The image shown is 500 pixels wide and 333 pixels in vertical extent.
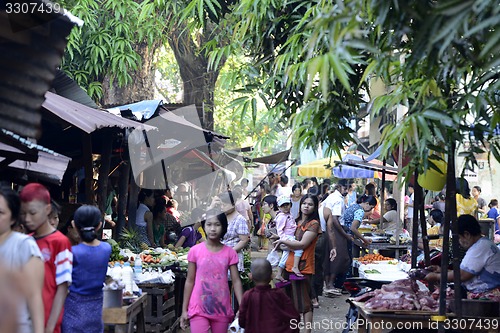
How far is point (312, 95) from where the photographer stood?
23.6ft

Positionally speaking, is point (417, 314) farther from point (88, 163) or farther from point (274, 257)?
point (88, 163)

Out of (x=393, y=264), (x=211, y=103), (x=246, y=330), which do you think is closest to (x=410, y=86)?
(x=246, y=330)

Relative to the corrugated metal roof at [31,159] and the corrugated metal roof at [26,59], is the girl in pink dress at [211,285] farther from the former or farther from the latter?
the corrugated metal roof at [26,59]

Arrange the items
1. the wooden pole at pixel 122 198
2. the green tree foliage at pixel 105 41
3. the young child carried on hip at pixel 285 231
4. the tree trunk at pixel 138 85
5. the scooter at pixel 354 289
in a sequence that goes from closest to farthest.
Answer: the scooter at pixel 354 289, the young child carried on hip at pixel 285 231, the wooden pole at pixel 122 198, the green tree foliage at pixel 105 41, the tree trunk at pixel 138 85

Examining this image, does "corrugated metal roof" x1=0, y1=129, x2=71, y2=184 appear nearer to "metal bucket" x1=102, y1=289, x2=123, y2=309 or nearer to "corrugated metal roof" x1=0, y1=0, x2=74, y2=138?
"corrugated metal roof" x1=0, y1=0, x2=74, y2=138

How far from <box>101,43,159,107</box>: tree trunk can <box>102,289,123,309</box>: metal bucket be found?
11.5 metres

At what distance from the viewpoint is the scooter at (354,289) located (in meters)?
8.31

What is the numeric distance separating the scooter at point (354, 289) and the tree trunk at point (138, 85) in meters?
10.9

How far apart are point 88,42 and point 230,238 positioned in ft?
26.5

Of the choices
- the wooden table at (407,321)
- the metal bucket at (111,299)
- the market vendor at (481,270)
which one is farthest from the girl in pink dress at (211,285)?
the market vendor at (481,270)

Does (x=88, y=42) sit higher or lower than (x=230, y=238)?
higher

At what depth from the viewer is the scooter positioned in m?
8.31

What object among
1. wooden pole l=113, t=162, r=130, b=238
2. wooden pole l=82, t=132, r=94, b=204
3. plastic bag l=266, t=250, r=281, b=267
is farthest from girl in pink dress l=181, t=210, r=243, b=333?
wooden pole l=113, t=162, r=130, b=238

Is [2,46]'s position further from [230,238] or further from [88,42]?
[88,42]
